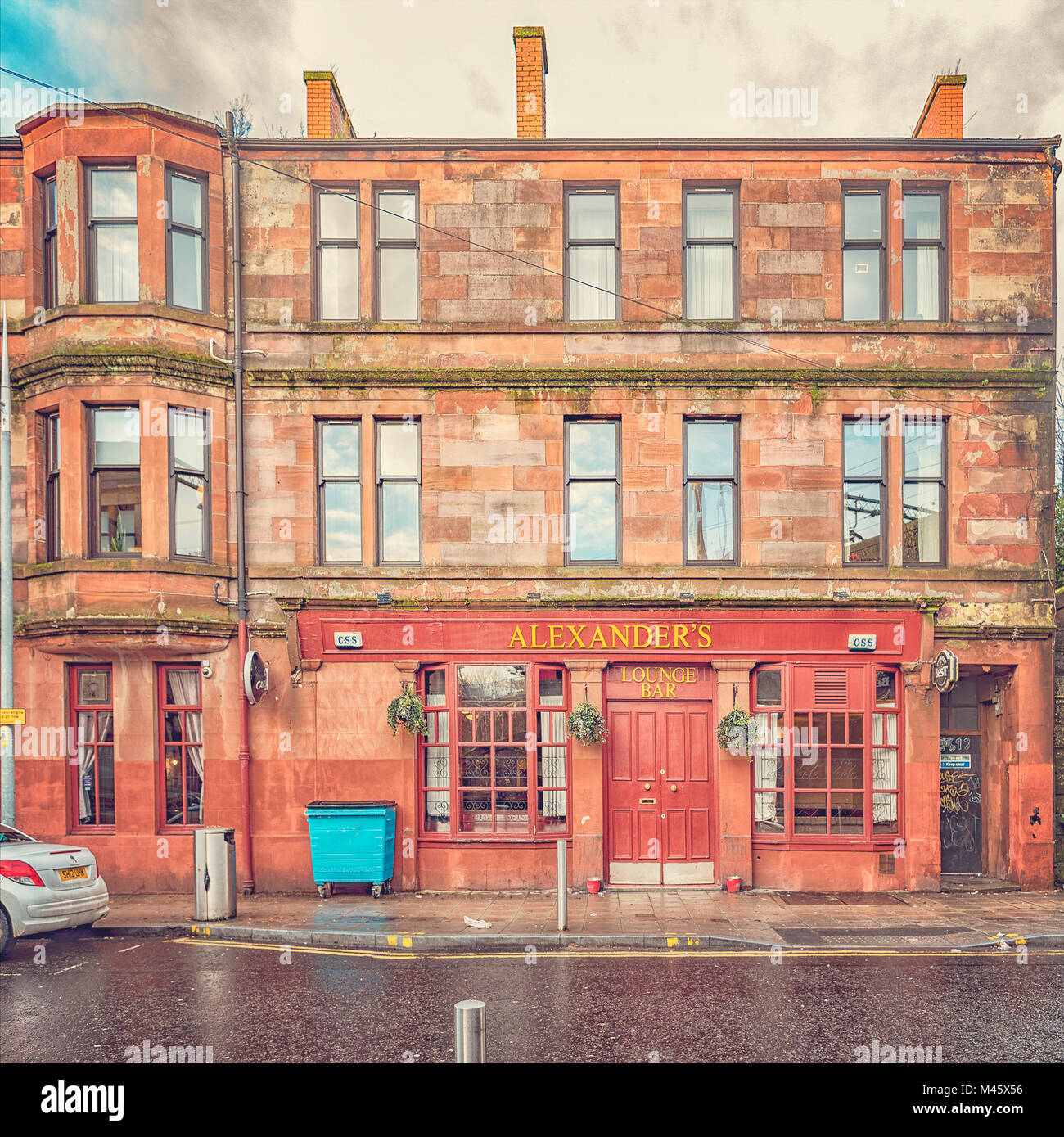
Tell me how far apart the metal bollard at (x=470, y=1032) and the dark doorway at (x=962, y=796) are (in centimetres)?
1167

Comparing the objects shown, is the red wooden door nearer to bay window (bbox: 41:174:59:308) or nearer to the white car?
the white car

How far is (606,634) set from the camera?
1380 cm

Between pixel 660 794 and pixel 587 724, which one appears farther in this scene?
pixel 660 794

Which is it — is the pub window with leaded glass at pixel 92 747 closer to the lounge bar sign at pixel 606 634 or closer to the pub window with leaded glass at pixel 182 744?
the pub window with leaded glass at pixel 182 744

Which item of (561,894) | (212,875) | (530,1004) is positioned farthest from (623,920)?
(212,875)

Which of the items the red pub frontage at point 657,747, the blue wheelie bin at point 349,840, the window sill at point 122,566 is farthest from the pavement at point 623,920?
the window sill at point 122,566

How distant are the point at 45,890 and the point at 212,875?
2013 millimetres

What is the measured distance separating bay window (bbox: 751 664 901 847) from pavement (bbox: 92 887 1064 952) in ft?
3.62

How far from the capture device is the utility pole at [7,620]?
12859 millimetres

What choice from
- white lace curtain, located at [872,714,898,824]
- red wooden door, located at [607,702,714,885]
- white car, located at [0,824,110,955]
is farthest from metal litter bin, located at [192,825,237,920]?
white lace curtain, located at [872,714,898,824]

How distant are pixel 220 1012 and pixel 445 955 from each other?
114 inches

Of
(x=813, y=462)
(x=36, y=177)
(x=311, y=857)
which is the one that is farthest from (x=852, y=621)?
(x=36, y=177)

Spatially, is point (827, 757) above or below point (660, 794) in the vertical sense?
above

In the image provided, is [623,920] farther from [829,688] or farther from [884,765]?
[884,765]
